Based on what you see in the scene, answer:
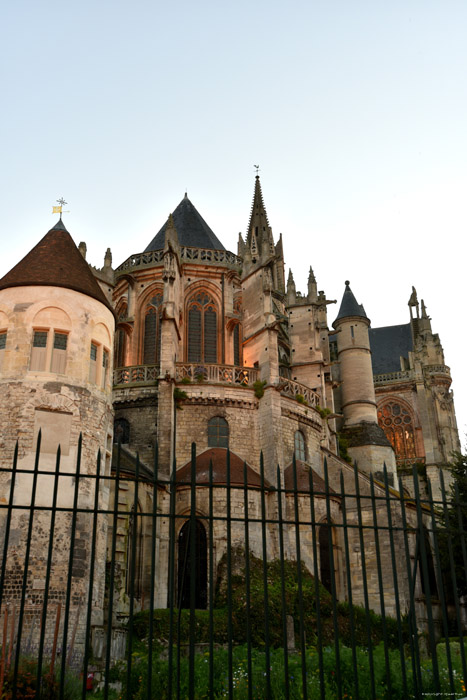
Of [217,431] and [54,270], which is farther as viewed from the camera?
[217,431]

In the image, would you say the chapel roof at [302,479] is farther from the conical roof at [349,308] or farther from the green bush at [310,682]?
the green bush at [310,682]

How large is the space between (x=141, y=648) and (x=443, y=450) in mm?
25410

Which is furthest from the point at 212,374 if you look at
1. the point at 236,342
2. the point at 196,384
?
the point at 236,342

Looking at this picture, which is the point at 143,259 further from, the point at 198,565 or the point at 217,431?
the point at 198,565

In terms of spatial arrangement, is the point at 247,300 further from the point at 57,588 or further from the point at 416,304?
the point at 416,304

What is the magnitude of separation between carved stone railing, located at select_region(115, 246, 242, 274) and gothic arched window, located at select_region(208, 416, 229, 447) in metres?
9.01

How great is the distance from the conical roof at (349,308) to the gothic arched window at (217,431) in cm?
1295

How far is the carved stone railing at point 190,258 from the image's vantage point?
98.3ft

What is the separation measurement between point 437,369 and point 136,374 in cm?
2210

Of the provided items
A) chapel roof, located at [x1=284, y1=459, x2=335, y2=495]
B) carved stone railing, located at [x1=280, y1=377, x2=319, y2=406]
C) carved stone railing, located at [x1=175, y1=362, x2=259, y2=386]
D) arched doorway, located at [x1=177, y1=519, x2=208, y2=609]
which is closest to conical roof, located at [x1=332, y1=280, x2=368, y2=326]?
carved stone railing, located at [x1=280, y1=377, x2=319, y2=406]

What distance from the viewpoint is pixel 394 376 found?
40.8 meters

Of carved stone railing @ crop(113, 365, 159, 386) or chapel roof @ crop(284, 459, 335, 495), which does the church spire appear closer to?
carved stone railing @ crop(113, 365, 159, 386)

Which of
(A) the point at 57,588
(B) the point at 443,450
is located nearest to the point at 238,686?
(A) the point at 57,588

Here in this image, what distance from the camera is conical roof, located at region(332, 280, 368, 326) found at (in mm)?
34344
